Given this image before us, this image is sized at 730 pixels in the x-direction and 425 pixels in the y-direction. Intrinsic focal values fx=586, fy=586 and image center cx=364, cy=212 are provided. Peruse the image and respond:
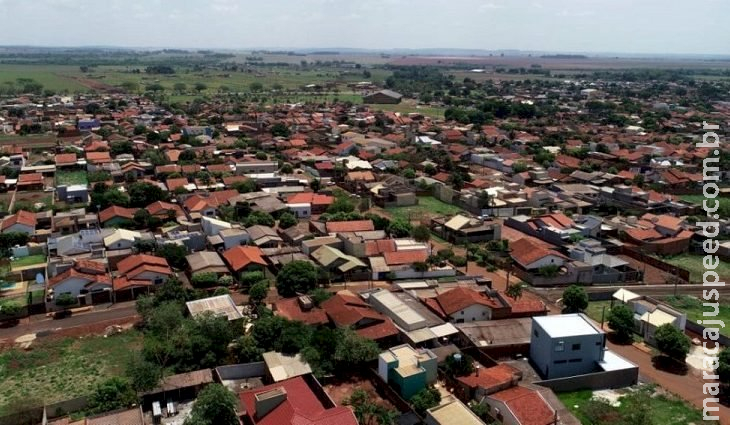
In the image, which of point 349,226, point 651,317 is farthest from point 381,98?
point 651,317

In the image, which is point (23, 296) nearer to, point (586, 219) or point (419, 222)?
point (419, 222)

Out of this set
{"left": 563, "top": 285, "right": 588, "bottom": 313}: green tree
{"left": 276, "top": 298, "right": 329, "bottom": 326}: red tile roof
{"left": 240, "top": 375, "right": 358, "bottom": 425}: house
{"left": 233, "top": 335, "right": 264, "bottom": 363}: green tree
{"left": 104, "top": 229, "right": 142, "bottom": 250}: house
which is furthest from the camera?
{"left": 104, "top": 229, "right": 142, "bottom": 250}: house

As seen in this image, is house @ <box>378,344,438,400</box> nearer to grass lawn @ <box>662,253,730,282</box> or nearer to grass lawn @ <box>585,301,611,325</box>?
grass lawn @ <box>585,301,611,325</box>

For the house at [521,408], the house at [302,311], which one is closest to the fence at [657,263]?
the house at [521,408]

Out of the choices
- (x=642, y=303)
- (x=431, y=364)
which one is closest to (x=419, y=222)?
(x=642, y=303)

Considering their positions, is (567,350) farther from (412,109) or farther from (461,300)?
(412,109)

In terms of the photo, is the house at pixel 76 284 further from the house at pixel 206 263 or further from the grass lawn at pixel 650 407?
the grass lawn at pixel 650 407

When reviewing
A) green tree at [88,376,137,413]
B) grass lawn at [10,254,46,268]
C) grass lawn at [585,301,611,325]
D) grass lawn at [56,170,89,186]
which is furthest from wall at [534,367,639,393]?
grass lawn at [56,170,89,186]
